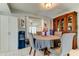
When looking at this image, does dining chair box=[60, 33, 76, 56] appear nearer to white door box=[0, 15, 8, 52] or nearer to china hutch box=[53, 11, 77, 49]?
china hutch box=[53, 11, 77, 49]

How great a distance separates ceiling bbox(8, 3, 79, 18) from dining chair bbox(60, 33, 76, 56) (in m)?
0.32

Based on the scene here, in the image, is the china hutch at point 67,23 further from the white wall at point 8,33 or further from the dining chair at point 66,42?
the white wall at point 8,33

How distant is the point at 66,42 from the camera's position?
4.83ft

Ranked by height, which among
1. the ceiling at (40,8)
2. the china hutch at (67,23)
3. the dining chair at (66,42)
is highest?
the ceiling at (40,8)

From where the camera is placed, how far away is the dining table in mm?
1445

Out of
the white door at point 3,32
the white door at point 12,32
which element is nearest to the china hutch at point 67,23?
the white door at point 12,32

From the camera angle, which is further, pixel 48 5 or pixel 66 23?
pixel 66 23

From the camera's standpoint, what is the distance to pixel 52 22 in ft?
4.77

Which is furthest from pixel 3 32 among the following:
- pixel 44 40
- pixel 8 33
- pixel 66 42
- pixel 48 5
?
pixel 66 42

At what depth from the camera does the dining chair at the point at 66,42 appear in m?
1.43

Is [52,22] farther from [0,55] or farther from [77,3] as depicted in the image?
[0,55]

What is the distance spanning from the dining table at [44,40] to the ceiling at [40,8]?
0.92ft

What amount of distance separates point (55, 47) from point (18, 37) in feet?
1.62

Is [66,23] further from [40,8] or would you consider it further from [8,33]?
[8,33]
